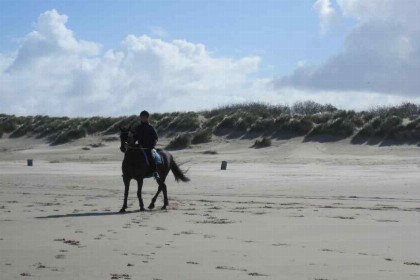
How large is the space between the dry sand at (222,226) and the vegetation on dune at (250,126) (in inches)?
394

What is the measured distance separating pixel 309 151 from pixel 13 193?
17.8 m

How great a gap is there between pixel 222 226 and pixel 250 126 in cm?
2844

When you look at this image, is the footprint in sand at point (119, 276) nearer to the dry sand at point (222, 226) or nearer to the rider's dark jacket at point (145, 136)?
the dry sand at point (222, 226)

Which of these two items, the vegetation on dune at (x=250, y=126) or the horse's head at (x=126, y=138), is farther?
the vegetation on dune at (x=250, y=126)

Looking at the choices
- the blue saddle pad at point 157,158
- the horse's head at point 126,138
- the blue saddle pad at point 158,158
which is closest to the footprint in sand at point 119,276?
the horse's head at point 126,138

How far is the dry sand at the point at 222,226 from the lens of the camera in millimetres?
Result: 7598

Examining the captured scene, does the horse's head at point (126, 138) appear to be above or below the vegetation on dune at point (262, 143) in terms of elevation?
below

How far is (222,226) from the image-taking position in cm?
1109

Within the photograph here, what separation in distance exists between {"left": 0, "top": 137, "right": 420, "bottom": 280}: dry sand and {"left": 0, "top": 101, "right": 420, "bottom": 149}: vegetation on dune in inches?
394

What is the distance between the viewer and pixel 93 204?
15.2 meters

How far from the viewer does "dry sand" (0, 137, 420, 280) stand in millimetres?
7598

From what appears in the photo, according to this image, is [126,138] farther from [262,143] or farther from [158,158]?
[262,143]

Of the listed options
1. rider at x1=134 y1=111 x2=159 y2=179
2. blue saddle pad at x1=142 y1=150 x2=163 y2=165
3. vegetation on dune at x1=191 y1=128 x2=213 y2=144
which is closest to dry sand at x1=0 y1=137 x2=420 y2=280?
blue saddle pad at x1=142 y1=150 x2=163 y2=165

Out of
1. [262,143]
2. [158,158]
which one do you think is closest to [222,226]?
[158,158]
